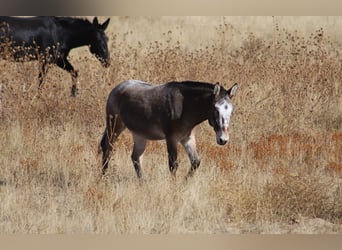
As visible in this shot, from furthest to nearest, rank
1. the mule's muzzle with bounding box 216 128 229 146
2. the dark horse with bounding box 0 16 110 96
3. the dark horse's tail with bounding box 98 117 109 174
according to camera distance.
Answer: the dark horse with bounding box 0 16 110 96, the dark horse's tail with bounding box 98 117 109 174, the mule's muzzle with bounding box 216 128 229 146

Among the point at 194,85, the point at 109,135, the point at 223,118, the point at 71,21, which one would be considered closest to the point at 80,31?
the point at 71,21

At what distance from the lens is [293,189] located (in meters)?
5.37

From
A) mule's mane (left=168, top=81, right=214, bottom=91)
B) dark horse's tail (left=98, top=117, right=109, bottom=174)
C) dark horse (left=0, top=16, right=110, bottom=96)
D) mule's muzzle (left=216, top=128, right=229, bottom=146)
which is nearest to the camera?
mule's muzzle (left=216, top=128, right=229, bottom=146)

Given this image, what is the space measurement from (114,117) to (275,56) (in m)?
1.13

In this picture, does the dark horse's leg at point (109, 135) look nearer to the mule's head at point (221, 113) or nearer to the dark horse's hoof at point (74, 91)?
the dark horse's hoof at point (74, 91)

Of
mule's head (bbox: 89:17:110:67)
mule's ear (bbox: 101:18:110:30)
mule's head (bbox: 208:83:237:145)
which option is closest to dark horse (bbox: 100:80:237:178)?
mule's head (bbox: 208:83:237:145)

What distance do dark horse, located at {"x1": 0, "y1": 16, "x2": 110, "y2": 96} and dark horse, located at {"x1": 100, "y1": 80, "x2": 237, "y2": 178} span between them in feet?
1.03

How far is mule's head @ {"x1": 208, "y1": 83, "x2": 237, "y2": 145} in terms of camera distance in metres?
5.29

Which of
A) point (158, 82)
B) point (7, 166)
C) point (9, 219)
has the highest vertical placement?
point (158, 82)

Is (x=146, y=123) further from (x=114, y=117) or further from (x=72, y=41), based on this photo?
(x=72, y=41)

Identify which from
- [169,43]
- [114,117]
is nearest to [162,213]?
[114,117]

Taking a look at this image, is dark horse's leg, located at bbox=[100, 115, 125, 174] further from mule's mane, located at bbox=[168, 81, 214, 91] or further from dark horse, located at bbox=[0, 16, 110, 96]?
mule's mane, located at bbox=[168, 81, 214, 91]

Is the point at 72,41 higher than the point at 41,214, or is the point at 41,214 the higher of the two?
the point at 72,41

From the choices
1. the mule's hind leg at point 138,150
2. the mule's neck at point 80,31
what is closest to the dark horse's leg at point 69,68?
the mule's neck at point 80,31
